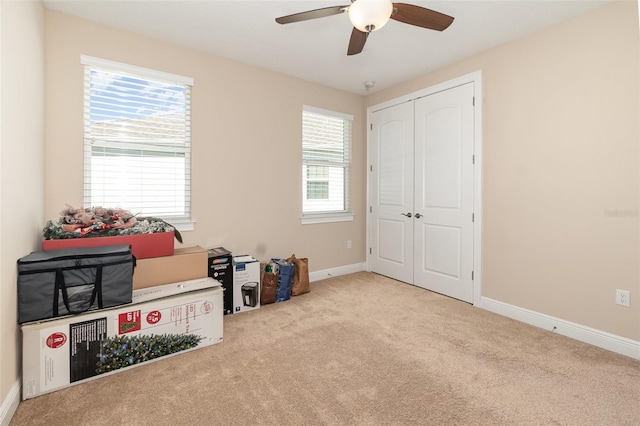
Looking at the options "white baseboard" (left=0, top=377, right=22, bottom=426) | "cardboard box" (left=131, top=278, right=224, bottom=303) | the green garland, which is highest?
the green garland

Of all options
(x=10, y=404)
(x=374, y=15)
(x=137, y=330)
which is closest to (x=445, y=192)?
(x=374, y=15)

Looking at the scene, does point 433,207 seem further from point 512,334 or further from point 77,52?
point 77,52

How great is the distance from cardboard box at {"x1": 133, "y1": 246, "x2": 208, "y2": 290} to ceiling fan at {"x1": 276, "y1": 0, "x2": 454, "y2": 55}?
1.93 m

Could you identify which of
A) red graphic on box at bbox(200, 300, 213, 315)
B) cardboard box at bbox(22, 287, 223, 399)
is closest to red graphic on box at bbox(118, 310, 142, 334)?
cardboard box at bbox(22, 287, 223, 399)

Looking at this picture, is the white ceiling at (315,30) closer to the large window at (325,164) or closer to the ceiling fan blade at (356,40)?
the ceiling fan blade at (356,40)

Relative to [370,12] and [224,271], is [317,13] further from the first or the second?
[224,271]

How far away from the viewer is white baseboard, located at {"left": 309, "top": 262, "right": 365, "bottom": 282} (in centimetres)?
413

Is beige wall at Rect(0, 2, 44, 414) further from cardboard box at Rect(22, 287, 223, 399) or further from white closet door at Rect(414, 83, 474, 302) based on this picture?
white closet door at Rect(414, 83, 474, 302)

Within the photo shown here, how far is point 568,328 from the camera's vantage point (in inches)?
103

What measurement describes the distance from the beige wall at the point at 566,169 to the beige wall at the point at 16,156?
147 inches

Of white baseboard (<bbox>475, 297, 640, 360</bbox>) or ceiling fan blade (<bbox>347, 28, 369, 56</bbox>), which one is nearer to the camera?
ceiling fan blade (<bbox>347, 28, 369, 56</bbox>)

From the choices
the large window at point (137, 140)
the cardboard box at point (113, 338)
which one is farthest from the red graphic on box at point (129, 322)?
the large window at point (137, 140)

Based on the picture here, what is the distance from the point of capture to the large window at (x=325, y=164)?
13.4 feet

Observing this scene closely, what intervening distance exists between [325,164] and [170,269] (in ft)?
8.03
